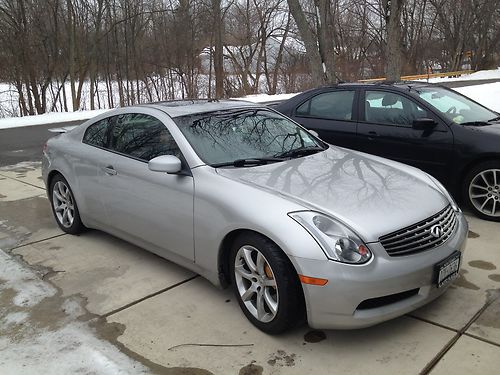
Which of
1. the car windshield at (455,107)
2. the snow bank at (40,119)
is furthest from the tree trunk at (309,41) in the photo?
the car windshield at (455,107)

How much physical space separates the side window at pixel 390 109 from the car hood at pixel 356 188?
175 cm

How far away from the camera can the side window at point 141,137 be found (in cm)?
391

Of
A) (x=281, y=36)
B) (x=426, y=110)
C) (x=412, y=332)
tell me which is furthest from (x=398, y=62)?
(x=281, y=36)

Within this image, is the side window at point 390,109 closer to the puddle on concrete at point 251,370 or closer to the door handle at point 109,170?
the door handle at point 109,170

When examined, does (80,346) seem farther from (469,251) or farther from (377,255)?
(469,251)

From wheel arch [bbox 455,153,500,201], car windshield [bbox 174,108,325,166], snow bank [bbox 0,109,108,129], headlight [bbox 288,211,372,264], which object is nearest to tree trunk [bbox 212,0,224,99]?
snow bank [bbox 0,109,108,129]

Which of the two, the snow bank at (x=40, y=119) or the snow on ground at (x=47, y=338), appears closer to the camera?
the snow on ground at (x=47, y=338)

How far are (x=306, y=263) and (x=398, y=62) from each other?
1277 cm

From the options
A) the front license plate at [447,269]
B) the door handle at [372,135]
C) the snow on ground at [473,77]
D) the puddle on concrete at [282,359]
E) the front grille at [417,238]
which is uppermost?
the snow on ground at [473,77]

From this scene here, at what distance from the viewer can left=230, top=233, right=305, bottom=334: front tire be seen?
289 centimetres

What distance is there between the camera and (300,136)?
436 centimetres

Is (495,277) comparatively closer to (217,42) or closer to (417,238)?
(417,238)

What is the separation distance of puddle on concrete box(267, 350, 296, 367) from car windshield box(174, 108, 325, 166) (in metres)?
1.40

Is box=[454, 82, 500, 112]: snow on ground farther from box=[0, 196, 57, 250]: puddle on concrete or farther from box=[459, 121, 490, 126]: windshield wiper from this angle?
box=[0, 196, 57, 250]: puddle on concrete
